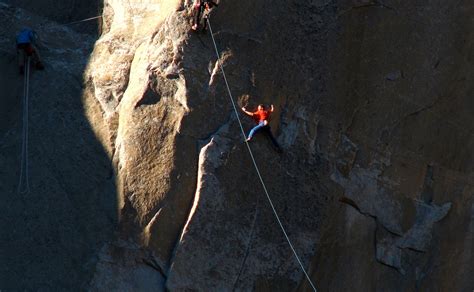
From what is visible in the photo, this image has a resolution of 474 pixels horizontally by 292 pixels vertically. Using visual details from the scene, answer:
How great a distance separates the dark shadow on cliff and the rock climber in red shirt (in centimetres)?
226

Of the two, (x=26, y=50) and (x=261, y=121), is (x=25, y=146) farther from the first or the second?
(x=261, y=121)

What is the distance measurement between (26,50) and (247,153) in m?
4.04

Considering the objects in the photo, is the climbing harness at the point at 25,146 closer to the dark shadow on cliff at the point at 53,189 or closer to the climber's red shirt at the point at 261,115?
the dark shadow on cliff at the point at 53,189

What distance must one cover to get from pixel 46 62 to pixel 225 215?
4.15 metres

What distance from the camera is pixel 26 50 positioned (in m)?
17.0

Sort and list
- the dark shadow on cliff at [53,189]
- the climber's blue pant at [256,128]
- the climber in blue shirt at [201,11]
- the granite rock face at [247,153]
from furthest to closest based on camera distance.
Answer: the climber in blue shirt at [201,11]
the climber's blue pant at [256,128]
the granite rock face at [247,153]
the dark shadow on cliff at [53,189]

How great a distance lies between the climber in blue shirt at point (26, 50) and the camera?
16.9 m

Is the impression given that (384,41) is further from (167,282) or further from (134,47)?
(167,282)

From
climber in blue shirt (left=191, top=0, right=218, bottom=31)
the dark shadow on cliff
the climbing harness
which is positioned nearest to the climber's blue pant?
climber in blue shirt (left=191, top=0, right=218, bottom=31)

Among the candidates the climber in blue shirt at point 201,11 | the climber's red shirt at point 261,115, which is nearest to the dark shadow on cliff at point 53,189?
the climber in blue shirt at point 201,11

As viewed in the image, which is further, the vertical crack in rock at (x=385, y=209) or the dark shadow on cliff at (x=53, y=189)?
the vertical crack in rock at (x=385, y=209)

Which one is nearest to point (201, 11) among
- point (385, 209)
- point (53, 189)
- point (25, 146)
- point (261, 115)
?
point (261, 115)

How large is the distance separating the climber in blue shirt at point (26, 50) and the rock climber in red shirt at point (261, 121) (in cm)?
356

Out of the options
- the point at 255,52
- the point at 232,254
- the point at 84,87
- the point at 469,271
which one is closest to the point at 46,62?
the point at 84,87
